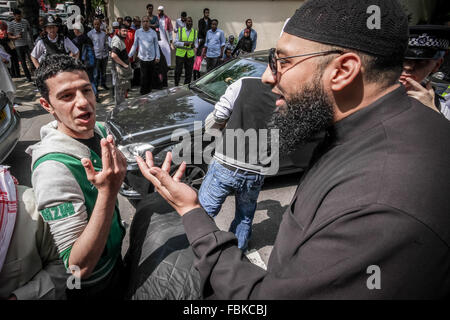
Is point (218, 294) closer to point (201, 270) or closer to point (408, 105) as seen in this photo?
point (201, 270)

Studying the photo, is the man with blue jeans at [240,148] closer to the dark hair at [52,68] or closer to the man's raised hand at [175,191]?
the man's raised hand at [175,191]

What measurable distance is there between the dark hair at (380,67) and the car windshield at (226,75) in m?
2.90

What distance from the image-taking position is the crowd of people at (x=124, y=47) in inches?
264

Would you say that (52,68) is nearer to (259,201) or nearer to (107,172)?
(107,172)

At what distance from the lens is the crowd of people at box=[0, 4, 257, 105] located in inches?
264

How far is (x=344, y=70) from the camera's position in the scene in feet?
3.46

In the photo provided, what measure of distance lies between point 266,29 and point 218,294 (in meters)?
12.9

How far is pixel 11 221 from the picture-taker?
3.59ft

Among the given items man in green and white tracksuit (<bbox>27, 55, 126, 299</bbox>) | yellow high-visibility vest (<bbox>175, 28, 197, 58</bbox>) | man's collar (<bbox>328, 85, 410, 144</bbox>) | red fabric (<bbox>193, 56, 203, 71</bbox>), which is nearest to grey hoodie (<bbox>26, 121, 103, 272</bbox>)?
man in green and white tracksuit (<bbox>27, 55, 126, 299</bbox>)

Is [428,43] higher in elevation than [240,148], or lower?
higher

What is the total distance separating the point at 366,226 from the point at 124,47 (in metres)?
7.38

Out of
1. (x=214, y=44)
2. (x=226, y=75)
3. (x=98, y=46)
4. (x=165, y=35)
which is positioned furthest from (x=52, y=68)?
(x=165, y=35)

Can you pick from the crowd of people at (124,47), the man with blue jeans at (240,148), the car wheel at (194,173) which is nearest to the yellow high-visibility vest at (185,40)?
the crowd of people at (124,47)
